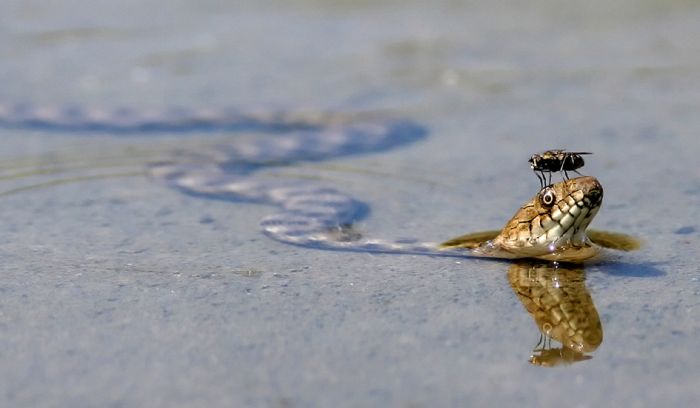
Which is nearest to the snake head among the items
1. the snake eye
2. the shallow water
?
the snake eye

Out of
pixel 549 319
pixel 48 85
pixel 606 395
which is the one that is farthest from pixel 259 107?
pixel 606 395

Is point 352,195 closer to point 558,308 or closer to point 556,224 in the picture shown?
point 556,224

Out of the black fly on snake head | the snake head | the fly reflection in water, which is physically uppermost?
the black fly on snake head

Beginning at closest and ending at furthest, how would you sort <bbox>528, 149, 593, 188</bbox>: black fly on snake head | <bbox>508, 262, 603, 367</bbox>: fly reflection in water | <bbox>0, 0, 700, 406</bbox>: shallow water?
<bbox>0, 0, 700, 406</bbox>: shallow water < <bbox>508, 262, 603, 367</bbox>: fly reflection in water < <bbox>528, 149, 593, 188</bbox>: black fly on snake head

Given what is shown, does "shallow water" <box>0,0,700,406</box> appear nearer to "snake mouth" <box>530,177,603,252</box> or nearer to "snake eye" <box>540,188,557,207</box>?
"snake mouth" <box>530,177,603,252</box>

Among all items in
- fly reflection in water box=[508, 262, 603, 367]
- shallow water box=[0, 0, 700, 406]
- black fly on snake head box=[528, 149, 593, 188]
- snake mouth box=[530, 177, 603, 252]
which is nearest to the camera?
shallow water box=[0, 0, 700, 406]

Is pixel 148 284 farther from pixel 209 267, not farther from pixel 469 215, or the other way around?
pixel 469 215

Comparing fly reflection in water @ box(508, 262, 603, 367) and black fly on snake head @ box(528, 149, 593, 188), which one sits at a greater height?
black fly on snake head @ box(528, 149, 593, 188)

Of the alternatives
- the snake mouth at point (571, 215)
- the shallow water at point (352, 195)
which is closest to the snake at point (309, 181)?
the snake mouth at point (571, 215)

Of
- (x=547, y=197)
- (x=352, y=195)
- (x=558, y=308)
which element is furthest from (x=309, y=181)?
(x=558, y=308)
